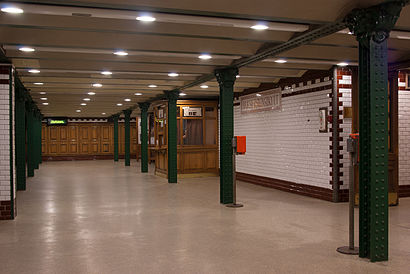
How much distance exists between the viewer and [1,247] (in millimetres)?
5301

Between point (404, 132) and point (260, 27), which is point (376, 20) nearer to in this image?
point (260, 27)

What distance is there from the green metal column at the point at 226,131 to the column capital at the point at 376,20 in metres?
3.87

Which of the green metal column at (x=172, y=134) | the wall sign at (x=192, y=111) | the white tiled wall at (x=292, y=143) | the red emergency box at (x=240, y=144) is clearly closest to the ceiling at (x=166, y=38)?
the white tiled wall at (x=292, y=143)

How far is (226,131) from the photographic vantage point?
27.5ft

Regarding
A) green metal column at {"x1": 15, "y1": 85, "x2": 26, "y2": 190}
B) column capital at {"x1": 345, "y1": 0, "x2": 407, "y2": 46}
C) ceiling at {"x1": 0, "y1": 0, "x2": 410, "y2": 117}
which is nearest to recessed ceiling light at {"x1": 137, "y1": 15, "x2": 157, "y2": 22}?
ceiling at {"x1": 0, "y1": 0, "x2": 410, "y2": 117}

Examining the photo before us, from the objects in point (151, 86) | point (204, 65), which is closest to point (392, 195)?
point (204, 65)

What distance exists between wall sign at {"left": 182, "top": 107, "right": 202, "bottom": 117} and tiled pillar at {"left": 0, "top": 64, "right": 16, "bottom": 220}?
7411 mm

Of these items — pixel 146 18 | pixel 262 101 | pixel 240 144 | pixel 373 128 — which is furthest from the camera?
pixel 262 101

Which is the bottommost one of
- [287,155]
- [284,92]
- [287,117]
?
[287,155]

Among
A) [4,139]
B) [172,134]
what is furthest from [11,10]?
[172,134]

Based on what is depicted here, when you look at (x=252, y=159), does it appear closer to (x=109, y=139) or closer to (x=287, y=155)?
(x=287, y=155)

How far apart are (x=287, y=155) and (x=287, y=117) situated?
96 cm

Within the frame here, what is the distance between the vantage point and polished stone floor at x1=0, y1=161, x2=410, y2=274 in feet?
14.8

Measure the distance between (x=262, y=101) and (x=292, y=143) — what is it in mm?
2001
